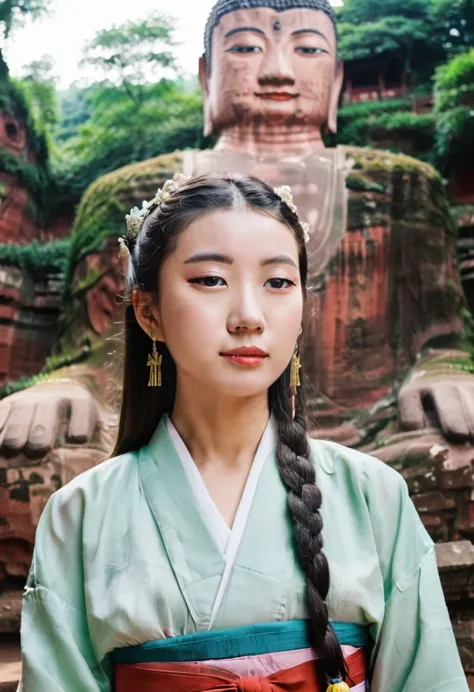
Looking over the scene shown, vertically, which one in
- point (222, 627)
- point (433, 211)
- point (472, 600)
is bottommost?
point (472, 600)

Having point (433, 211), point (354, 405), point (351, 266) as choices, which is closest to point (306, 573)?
point (354, 405)

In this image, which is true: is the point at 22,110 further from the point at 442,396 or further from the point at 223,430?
the point at 223,430

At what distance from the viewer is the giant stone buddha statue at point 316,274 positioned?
144 inches

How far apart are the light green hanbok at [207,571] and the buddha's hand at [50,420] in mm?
2164

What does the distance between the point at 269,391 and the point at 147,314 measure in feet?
1.08

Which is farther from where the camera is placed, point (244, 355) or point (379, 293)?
point (379, 293)

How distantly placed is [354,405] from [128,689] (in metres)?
3.08

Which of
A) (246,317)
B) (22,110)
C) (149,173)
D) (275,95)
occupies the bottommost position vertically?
(246,317)

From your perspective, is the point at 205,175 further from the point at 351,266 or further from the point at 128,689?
the point at 351,266

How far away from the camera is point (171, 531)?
55.6 inches

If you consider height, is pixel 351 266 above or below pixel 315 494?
above

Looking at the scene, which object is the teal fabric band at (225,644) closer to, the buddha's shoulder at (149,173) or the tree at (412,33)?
the buddha's shoulder at (149,173)

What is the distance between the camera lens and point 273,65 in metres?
4.75

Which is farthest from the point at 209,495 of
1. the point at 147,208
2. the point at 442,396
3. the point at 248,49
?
the point at 248,49
